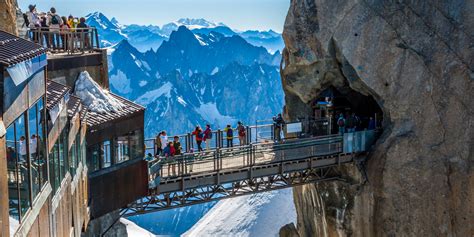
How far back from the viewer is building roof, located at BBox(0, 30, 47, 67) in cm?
845

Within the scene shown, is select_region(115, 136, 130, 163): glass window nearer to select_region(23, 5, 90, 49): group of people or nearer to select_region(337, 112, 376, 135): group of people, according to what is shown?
select_region(23, 5, 90, 49): group of people

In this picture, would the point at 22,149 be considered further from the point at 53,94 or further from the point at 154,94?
the point at 154,94

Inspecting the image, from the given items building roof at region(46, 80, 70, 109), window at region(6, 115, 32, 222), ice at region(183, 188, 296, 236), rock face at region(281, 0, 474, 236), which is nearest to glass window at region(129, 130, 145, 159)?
building roof at region(46, 80, 70, 109)

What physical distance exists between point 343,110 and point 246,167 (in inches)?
429

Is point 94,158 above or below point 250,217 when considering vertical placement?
above

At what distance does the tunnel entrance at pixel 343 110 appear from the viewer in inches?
1386

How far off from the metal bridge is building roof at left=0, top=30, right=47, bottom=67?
1417 cm

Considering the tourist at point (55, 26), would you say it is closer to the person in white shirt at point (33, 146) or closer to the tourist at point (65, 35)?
the tourist at point (65, 35)

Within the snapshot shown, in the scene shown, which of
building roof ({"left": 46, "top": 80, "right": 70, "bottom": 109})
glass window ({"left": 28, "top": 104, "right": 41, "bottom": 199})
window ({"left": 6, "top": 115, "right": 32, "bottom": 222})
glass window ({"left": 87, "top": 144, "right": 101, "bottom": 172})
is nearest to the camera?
window ({"left": 6, "top": 115, "right": 32, "bottom": 222})

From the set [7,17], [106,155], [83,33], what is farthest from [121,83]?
[106,155]

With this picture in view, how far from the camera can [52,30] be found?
2839cm

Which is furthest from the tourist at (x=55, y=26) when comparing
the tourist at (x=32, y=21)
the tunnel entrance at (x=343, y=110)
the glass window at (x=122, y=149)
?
the tunnel entrance at (x=343, y=110)

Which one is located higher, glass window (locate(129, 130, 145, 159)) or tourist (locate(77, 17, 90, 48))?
tourist (locate(77, 17, 90, 48))

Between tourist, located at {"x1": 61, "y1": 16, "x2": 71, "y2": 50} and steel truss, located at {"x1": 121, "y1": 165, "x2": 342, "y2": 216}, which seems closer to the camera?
steel truss, located at {"x1": 121, "y1": 165, "x2": 342, "y2": 216}
